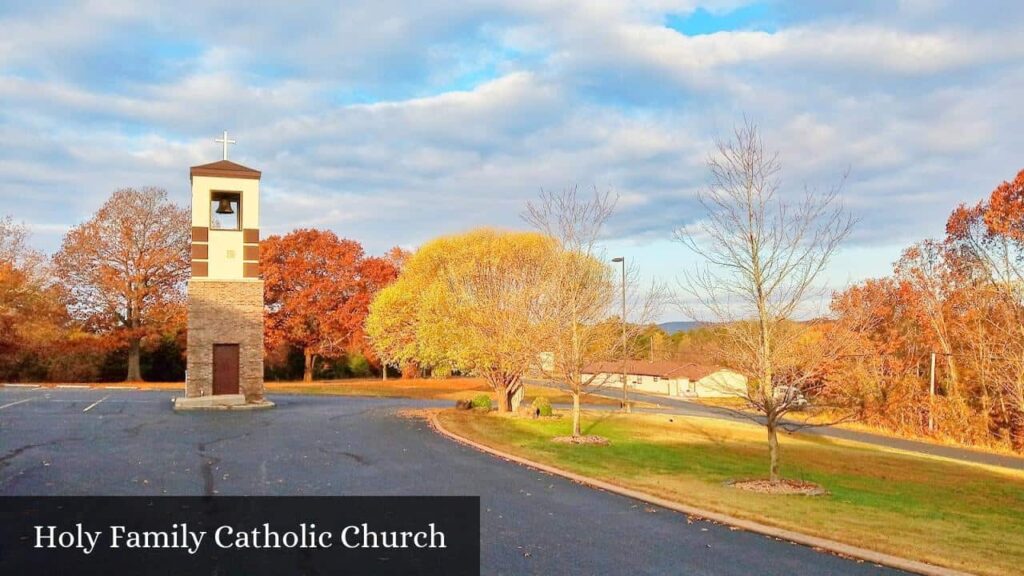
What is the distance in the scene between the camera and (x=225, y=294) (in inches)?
1105

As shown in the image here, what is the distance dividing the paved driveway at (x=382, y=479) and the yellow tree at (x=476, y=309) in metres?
4.20

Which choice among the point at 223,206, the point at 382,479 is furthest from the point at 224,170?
the point at 382,479

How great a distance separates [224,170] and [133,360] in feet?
79.9

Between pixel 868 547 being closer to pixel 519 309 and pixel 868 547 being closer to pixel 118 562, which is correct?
pixel 118 562

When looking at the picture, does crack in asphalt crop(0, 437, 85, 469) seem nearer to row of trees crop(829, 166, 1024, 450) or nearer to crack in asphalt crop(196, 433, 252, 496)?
crack in asphalt crop(196, 433, 252, 496)

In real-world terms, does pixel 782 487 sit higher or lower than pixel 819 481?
higher

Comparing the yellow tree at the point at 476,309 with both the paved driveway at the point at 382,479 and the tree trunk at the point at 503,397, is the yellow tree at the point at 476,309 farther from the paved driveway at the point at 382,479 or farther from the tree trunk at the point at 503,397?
the paved driveway at the point at 382,479

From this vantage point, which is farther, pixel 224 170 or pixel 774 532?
pixel 224 170

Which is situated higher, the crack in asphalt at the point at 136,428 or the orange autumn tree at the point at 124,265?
the orange autumn tree at the point at 124,265

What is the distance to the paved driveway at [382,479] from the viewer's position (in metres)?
7.68

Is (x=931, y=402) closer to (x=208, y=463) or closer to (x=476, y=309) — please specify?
(x=476, y=309)

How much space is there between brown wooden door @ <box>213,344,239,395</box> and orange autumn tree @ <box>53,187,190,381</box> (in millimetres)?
21483

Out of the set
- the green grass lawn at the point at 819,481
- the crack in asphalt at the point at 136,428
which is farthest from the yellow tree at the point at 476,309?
the crack in asphalt at the point at 136,428

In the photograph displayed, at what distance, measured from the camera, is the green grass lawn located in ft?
29.0
